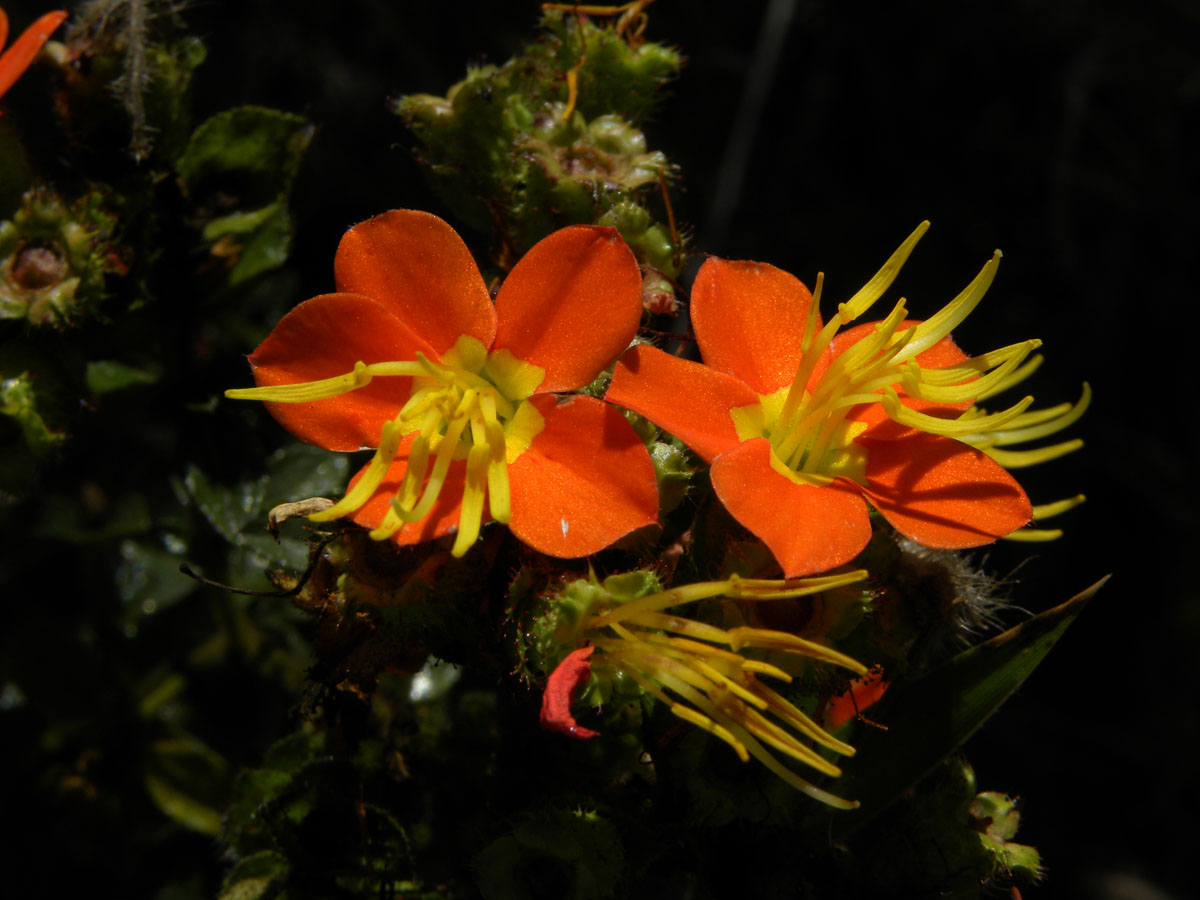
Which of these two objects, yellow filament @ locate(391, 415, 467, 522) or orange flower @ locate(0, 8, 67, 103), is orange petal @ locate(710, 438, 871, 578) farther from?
orange flower @ locate(0, 8, 67, 103)

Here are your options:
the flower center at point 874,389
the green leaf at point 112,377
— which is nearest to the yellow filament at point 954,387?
the flower center at point 874,389

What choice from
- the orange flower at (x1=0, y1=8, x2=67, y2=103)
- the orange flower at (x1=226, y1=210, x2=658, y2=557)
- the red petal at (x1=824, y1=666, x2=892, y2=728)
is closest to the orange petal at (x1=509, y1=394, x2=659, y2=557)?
the orange flower at (x1=226, y1=210, x2=658, y2=557)

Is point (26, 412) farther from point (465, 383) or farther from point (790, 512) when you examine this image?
point (790, 512)

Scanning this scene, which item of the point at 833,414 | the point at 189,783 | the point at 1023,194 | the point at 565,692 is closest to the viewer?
the point at 565,692

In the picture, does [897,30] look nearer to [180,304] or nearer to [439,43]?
[439,43]

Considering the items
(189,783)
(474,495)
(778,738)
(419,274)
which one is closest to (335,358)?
(419,274)

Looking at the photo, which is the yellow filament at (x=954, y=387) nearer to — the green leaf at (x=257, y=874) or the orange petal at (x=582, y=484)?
the orange petal at (x=582, y=484)
